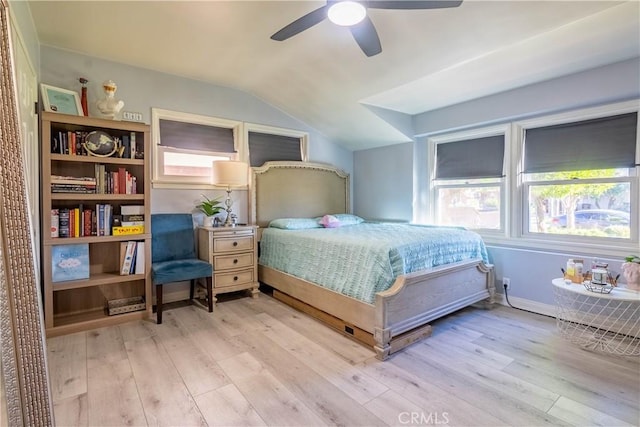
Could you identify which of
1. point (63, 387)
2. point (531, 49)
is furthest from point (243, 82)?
point (63, 387)

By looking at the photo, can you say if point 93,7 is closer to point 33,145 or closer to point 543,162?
point 33,145

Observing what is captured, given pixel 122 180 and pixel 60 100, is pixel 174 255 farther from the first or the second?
pixel 60 100

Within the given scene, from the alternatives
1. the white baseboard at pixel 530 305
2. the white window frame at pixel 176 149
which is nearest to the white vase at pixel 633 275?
the white baseboard at pixel 530 305

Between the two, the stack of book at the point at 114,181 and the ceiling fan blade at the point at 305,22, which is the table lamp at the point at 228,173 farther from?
the ceiling fan blade at the point at 305,22

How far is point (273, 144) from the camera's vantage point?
4312mm

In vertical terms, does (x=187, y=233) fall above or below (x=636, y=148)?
below

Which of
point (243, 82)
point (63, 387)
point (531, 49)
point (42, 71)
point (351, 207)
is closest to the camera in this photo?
point (63, 387)

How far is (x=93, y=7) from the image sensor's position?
2373 mm

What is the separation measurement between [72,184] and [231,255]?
1.54 metres

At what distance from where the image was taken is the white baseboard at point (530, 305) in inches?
119

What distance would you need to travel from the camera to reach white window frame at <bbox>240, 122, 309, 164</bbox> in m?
4.01

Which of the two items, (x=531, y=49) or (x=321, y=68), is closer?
(x=531, y=49)

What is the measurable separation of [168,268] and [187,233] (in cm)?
59

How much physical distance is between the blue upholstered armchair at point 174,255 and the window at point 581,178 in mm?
3405
